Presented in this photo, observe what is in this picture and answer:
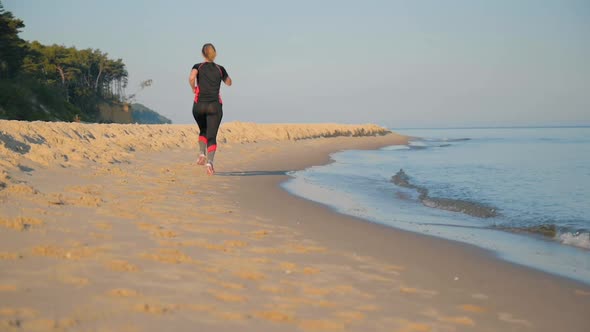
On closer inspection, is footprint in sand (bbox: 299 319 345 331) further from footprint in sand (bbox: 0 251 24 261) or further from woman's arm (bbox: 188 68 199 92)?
woman's arm (bbox: 188 68 199 92)

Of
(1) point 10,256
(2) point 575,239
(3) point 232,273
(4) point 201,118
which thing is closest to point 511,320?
(3) point 232,273

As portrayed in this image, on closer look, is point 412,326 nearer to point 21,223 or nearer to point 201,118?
point 21,223

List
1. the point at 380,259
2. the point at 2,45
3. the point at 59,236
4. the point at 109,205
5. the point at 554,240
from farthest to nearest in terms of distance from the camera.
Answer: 1. the point at 2,45
2. the point at 554,240
3. the point at 109,205
4. the point at 380,259
5. the point at 59,236

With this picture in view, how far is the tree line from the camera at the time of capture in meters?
25.2

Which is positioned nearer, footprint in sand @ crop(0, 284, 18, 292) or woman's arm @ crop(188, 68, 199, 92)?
footprint in sand @ crop(0, 284, 18, 292)

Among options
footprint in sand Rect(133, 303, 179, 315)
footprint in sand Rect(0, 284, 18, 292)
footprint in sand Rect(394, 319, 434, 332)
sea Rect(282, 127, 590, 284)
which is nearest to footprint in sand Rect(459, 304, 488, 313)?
footprint in sand Rect(394, 319, 434, 332)

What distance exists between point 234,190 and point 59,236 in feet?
12.1

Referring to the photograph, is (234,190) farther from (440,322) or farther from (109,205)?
(440,322)

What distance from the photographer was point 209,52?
25.2ft

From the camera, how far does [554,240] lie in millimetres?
5055

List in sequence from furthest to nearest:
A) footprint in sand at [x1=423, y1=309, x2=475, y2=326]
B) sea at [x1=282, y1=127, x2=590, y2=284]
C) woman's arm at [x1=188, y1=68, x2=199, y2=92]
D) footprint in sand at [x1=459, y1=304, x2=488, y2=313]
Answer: woman's arm at [x1=188, y1=68, x2=199, y2=92], sea at [x1=282, y1=127, x2=590, y2=284], footprint in sand at [x1=459, y1=304, x2=488, y2=313], footprint in sand at [x1=423, y1=309, x2=475, y2=326]

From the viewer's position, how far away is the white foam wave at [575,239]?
4.82 m

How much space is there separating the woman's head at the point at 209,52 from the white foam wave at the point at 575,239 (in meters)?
5.40

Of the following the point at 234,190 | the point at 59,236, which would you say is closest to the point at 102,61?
the point at 234,190
